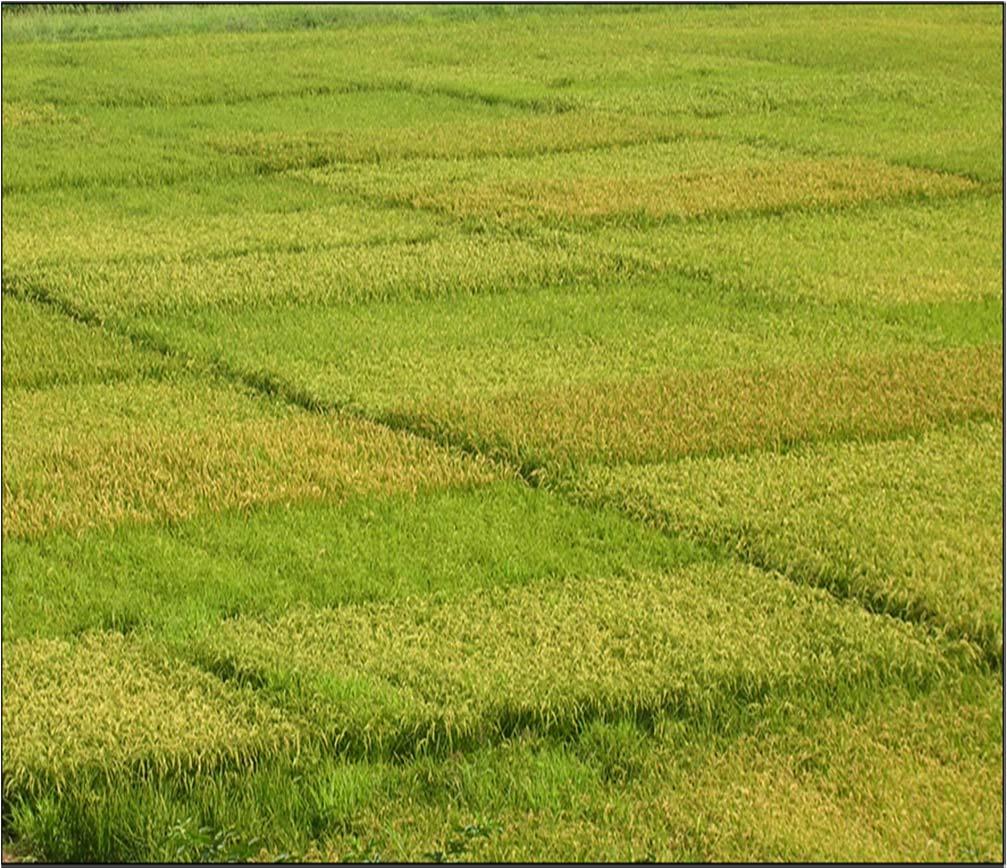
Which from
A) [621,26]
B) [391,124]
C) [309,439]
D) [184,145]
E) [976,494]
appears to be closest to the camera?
[976,494]

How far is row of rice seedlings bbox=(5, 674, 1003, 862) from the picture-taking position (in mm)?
5148

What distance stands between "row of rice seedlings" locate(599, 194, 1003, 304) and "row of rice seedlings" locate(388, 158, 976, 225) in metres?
0.32

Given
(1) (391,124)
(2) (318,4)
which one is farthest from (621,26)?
(1) (391,124)

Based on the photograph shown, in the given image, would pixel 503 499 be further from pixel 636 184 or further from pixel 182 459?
pixel 636 184

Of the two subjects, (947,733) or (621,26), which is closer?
(947,733)

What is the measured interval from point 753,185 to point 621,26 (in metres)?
13.0

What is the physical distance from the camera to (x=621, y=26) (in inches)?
1086

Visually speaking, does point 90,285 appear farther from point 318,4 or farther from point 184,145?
point 318,4

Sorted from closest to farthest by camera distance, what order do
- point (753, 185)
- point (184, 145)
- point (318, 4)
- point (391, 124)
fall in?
point (753, 185) < point (184, 145) < point (391, 124) < point (318, 4)

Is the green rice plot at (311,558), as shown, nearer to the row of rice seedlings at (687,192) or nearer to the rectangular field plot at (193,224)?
the rectangular field plot at (193,224)

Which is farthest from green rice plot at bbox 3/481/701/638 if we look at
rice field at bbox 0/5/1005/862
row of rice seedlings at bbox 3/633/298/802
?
row of rice seedlings at bbox 3/633/298/802

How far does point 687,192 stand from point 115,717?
9.77 m

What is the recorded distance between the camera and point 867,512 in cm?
774

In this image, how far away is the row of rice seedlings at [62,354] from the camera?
1016 cm
